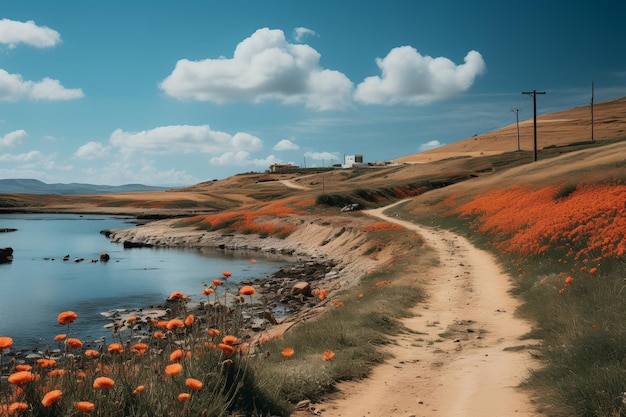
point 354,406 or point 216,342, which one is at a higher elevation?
point 216,342

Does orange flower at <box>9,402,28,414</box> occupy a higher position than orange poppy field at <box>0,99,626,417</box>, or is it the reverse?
orange flower at <box>9,402,28,414</box>

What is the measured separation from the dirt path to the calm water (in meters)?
10.2

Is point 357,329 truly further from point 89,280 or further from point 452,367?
point 89,280

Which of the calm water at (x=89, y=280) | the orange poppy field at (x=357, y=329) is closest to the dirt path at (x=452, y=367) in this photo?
the orange poppy field at (x=357, y=329)

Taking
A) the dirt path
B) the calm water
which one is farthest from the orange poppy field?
the calm water

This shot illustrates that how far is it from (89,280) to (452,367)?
1360 inches

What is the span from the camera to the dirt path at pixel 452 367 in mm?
8469

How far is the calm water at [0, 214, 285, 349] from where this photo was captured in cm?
2556

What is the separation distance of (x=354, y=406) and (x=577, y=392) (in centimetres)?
352

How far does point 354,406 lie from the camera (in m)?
8.73

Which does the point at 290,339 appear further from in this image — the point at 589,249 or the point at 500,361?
the point at 589,249

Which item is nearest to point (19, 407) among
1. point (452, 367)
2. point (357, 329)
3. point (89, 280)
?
point (452, 367)

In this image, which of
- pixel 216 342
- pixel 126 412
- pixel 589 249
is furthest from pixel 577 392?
pixel 589 249

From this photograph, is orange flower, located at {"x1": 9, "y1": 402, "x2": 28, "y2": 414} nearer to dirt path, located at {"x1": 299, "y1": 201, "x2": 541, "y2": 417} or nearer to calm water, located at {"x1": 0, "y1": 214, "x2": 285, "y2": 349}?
dirt path, located at {"x1": 299, "y1": 201, "x2": 541, "y2": 417}
